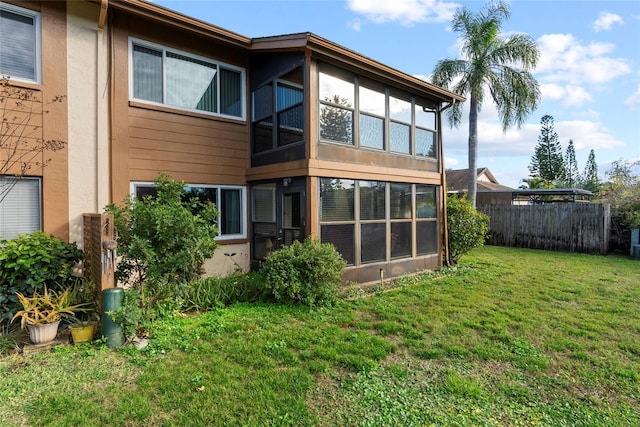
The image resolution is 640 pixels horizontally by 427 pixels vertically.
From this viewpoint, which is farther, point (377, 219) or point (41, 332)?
point (377, 219)

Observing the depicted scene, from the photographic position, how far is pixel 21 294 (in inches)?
173

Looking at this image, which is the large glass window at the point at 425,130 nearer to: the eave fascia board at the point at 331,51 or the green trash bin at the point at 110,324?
the eave fascia board at the point at 331,51

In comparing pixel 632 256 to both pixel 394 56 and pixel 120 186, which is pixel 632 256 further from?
pixel 120 186

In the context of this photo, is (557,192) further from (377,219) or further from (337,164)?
(337,164)

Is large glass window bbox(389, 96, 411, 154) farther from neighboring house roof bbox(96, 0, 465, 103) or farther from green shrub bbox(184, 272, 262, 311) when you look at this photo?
green shrub bbox(184, 272, 262, 311)

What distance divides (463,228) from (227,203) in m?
6.71

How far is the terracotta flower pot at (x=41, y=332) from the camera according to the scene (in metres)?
4.05

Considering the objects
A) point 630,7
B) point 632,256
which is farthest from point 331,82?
point 632,256

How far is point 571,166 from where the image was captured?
146ft

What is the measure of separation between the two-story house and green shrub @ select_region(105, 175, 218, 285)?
139 cm

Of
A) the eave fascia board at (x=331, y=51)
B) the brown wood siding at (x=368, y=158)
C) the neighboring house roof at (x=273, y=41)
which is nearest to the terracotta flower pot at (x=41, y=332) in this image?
the brown wood siding at (x=368, y=158)

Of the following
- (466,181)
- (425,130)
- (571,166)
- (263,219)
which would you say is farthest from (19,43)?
(571,166)

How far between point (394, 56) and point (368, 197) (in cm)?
798

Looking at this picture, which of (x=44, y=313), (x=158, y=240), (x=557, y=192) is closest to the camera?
(x=44, y=313)
